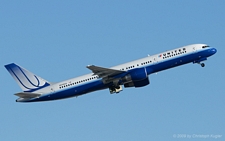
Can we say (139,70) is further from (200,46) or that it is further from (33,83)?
(33,83)

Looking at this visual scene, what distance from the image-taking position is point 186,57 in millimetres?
83938

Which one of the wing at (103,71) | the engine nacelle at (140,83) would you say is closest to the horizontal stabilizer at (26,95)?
the wing at (103,71)

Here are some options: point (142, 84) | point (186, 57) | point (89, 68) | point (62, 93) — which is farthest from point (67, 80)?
point (186, 57)

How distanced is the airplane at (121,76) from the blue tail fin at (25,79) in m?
1.32

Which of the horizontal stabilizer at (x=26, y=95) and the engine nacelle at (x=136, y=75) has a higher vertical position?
the horizontal stabilizer at (x=26, y=95)

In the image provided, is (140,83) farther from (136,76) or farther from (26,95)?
(26,95)

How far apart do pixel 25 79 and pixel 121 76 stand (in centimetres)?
1851

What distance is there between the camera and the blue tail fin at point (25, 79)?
88.9 meters

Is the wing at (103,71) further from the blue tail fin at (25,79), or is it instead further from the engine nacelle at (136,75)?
the blue tail fin at (25,79)

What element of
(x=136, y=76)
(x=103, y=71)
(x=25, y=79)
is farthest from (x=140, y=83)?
(x=25, y=79)

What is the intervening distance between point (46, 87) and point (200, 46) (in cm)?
2816

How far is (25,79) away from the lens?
89.5m

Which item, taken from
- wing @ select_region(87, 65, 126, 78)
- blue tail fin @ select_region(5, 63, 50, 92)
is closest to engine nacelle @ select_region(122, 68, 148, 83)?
wing @ select_region(87, 65, 126, 78)

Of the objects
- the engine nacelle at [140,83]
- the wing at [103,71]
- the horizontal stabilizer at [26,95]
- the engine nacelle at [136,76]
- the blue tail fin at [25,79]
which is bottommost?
the engine nacelle at [140,83]
